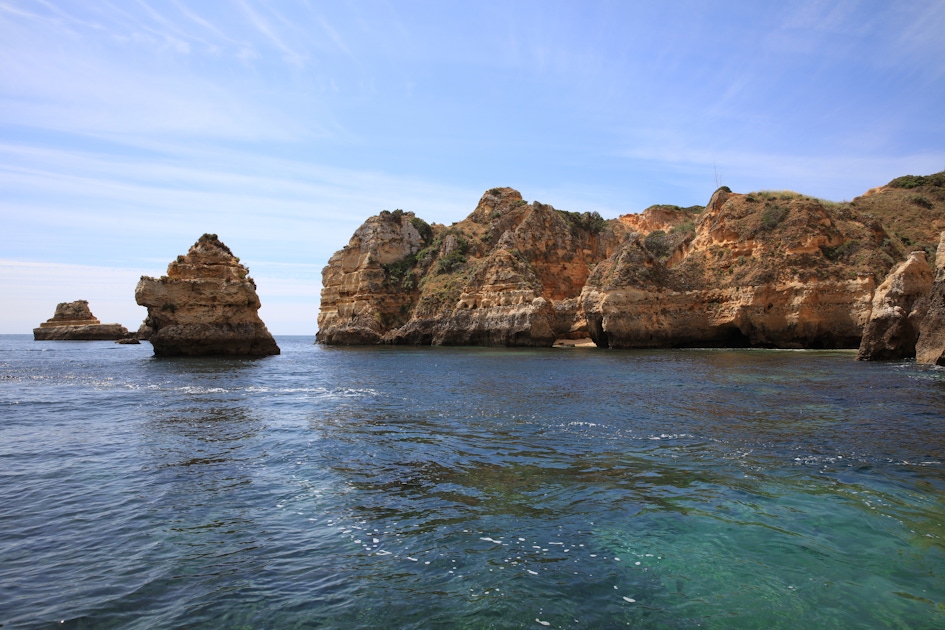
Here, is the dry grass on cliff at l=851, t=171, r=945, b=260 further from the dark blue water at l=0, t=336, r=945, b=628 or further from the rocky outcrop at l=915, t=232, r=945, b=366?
the dark blue water at l=0, t=336, r=945, b=628

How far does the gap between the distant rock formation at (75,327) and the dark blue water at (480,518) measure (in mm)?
91682

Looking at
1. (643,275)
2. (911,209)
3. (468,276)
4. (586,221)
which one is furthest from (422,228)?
(911,209)

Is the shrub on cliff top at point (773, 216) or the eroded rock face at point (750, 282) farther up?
the shrub on cliff top at point (773, 216)

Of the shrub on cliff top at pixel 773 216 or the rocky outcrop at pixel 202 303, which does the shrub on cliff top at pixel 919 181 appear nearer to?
the shrub on cliff top at pixel 773 216

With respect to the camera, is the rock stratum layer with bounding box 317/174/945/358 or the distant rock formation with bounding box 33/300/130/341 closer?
the rock stratum layer with bounding box 317/174/945/358

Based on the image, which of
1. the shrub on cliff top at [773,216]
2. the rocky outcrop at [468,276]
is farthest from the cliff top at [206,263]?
the shrub on cliff top at [773,216]

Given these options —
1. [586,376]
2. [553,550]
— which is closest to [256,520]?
[553,550]

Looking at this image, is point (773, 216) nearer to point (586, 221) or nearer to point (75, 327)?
point (586, 221)

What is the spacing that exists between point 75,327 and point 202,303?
230 ft

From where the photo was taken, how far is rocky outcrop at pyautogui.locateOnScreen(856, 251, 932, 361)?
28016 millimetres

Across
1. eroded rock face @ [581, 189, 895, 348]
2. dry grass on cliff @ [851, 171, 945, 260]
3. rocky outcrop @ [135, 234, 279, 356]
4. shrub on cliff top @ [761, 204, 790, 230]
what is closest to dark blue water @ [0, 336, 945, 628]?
rocky outcrop @ [135, 234, 279, 356]

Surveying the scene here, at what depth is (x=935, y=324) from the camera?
2495 cm

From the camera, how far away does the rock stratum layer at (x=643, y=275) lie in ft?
135

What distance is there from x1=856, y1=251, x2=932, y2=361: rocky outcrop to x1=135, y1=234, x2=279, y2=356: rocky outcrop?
40.5m
